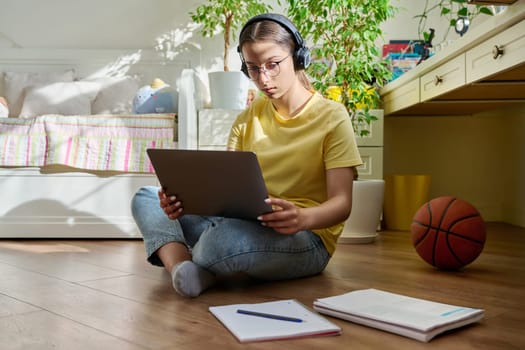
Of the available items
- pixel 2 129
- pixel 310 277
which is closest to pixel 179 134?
pixel 2 129

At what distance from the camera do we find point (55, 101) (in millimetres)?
2955

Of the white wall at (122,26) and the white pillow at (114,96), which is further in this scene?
the white wall at (122,26)

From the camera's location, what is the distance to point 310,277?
1.59 meters

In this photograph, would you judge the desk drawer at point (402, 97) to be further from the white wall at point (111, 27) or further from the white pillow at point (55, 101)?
the white pillow at point (55, 101)

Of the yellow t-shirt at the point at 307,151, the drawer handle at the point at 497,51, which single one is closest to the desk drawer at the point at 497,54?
the drawer handle at the point at 497,51

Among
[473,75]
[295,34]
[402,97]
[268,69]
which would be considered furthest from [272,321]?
[402,97]

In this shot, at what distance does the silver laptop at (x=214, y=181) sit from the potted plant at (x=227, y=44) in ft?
5.42

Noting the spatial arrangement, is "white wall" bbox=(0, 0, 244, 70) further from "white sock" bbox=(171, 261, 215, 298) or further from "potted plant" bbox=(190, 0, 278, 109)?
"white sock" bbox=(171, 261, 215, 298)

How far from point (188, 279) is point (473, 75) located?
126 cm

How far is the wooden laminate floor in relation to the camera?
1.00 metres

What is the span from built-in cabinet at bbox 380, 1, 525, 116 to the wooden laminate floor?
0.64 m

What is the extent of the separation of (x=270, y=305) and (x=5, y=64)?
272 cm

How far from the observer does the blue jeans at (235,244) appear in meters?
1.36

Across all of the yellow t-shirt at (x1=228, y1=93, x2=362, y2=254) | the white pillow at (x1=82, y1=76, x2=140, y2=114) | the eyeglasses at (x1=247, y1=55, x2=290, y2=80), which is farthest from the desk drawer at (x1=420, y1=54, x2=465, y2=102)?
the white pillow at (x1=82, y1=76, x2=140, y2=114)
